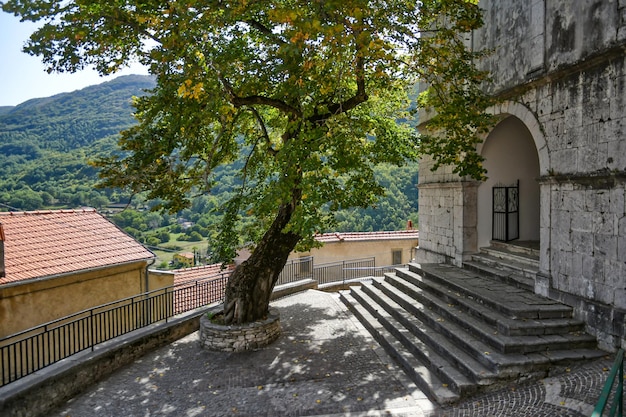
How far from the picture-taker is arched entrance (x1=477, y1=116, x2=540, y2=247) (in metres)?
11.2

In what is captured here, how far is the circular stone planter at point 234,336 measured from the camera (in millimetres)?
8906

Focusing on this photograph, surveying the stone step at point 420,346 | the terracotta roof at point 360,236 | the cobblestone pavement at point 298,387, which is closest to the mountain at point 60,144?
the cobblestone pavement at point 298,387

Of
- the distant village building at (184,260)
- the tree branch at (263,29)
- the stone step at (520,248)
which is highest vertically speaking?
the tree branch at (263,29)

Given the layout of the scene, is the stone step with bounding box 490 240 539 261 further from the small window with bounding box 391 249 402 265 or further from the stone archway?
the small window with bounding box 391 249 402 265

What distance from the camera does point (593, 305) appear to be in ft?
22.0

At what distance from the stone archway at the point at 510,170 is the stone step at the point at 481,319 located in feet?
9.39

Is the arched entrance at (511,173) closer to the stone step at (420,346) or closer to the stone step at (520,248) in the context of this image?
the stone step at (520,248)

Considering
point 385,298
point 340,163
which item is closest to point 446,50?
point 340,163

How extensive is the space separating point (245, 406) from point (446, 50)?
7368 millimetres

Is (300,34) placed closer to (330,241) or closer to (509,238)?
(509,238)

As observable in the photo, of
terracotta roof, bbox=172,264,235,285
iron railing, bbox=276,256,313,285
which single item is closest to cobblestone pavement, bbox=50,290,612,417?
iron railing, bbox=276,256,313,285

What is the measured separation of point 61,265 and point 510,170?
12.3m

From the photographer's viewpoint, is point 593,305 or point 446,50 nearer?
point 593,305

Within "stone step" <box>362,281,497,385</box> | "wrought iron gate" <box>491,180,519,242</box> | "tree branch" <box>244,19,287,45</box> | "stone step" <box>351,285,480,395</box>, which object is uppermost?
"tree branch" <box>244,19,287,45</box>
